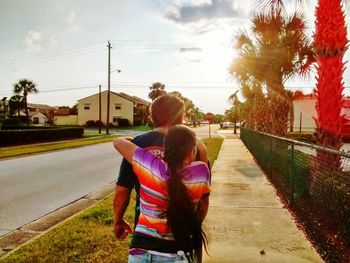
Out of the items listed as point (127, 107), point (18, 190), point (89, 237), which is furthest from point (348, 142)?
point (127, 107)

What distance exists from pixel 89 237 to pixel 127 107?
2911 inches

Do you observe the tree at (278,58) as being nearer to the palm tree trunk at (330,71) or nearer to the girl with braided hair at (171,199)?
the palm tree trunk at (330,71)

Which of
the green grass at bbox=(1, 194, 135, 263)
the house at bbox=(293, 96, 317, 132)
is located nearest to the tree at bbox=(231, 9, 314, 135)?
the green grass at bbox=(1, 194, 135, 263)

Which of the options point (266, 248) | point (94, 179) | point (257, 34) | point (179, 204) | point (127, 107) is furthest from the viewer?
point (127, 107)

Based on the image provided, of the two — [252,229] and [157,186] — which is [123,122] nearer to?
[252,229]

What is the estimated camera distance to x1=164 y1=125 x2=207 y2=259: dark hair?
6.80 ft

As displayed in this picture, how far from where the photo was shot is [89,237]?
18.5ft

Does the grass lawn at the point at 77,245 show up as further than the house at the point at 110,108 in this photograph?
No

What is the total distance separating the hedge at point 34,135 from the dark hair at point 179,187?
2674cm

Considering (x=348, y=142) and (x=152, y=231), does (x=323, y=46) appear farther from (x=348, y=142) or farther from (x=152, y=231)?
(x=348, y=142)

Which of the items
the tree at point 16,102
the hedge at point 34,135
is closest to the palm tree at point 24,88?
the tree at point 16,102

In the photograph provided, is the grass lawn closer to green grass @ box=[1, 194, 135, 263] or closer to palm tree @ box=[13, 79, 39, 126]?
green grass @ box=[1, 194, 135, 263]

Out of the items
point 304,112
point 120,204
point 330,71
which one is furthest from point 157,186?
point 304,112

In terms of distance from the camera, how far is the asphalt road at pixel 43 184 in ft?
25.8
